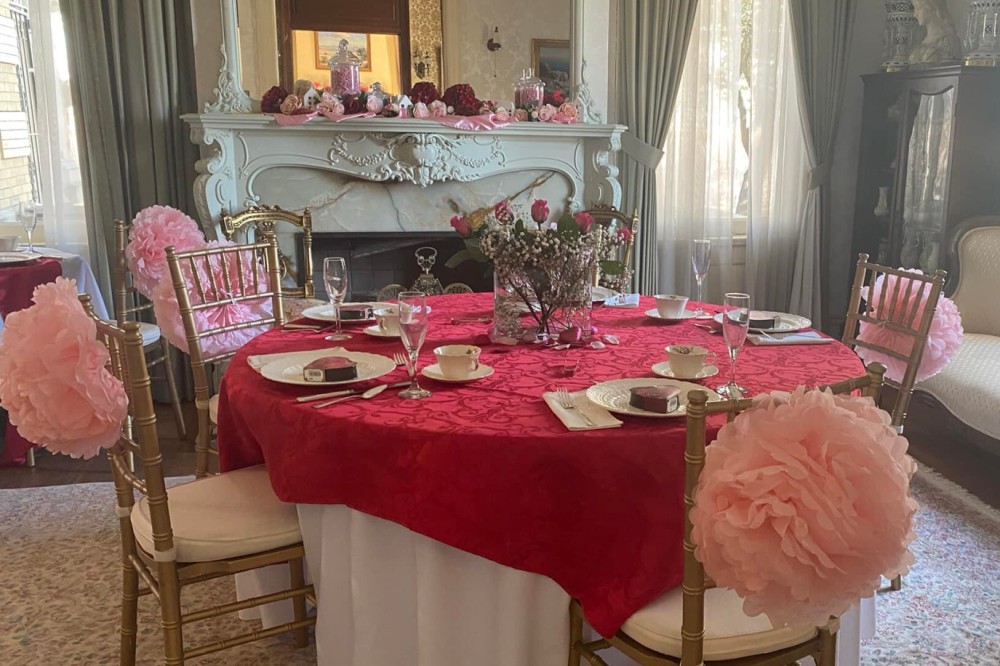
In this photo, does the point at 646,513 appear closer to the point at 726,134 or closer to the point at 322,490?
the point at 322,490

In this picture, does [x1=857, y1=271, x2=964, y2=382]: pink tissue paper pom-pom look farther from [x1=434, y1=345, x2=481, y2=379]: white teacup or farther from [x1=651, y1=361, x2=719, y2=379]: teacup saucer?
[x1=434, y1=345, x2=481, y2=379]: white teacup

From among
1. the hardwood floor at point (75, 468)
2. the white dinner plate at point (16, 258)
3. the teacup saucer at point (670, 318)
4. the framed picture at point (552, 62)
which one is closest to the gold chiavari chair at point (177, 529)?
the teacup saucer at point (670, 318)

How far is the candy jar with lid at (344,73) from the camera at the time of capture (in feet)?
13.3

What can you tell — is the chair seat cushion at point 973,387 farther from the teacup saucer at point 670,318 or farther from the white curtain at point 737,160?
the white curtain at point 737,160

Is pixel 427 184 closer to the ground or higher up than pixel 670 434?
higher up

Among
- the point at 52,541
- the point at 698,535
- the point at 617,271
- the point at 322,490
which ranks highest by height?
the point at 617,271

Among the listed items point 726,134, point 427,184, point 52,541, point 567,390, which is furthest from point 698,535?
point 726,134

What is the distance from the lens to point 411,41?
164 inches

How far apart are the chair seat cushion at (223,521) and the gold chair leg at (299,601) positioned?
193 millimetres

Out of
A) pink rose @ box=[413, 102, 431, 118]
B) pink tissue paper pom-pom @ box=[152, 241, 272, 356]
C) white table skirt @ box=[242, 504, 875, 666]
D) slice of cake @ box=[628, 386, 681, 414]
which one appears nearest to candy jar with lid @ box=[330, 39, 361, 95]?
pink rose @ box=[413, 102, 431, 118]

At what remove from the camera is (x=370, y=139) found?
4.08m

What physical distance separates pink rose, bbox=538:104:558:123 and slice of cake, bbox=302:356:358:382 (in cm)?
275

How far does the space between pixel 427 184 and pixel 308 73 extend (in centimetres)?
78

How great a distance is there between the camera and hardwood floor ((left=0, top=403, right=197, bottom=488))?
3.27 meters
